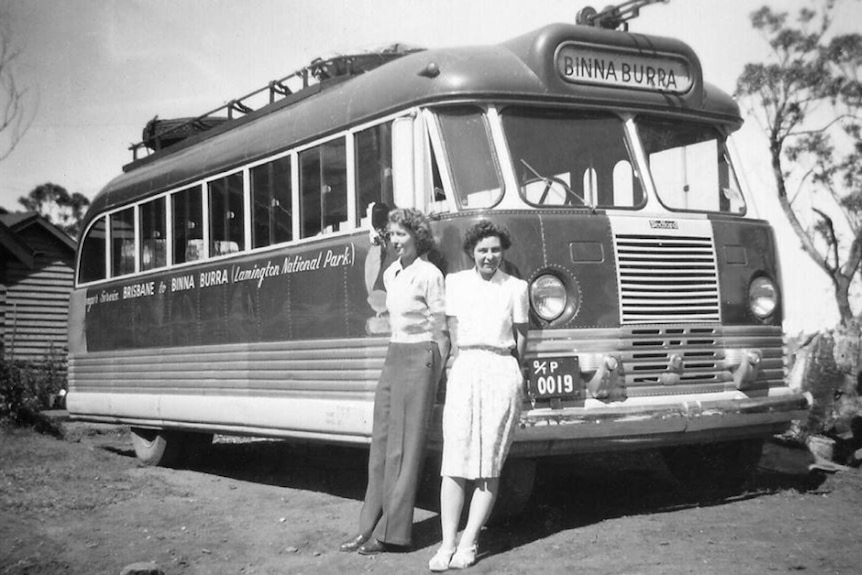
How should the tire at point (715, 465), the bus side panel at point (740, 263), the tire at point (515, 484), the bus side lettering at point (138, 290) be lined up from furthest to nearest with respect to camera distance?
the bus side lettering at point (138, 290) < the tire at point (715, 465) < the bus side panel at point (740, 263) < the tire at point (515, 484)

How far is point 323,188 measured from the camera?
7.54m

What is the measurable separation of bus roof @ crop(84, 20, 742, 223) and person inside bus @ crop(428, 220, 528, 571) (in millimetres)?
1156

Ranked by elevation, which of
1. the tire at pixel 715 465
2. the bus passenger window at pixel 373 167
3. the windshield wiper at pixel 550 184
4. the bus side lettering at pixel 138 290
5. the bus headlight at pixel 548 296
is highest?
the bus passenger window at pixel 373 167

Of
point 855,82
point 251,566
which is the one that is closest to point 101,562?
point 251,566

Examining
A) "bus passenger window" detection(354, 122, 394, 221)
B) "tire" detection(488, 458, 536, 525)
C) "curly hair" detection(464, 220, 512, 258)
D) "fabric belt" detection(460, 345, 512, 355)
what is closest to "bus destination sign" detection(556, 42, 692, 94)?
"bus passenger window" detection(354, 122, 394, 221)

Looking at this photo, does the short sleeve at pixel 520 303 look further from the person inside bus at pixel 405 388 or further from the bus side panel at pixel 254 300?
→ the bus side panel at pixel 254 300

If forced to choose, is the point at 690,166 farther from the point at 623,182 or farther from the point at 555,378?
the point at 555,378

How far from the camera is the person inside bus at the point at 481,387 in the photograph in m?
5.77

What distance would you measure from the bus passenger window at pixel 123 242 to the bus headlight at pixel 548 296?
531 centimetres

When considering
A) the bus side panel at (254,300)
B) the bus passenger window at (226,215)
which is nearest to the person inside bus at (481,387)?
the bus side panel at (254,300)

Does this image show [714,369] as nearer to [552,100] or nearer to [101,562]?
[552,100]

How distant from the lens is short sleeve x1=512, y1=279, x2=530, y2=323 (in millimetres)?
5891

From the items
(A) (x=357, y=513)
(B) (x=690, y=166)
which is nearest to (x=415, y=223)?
(B) (x=690, y=166)

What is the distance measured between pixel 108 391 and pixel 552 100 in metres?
6.10
